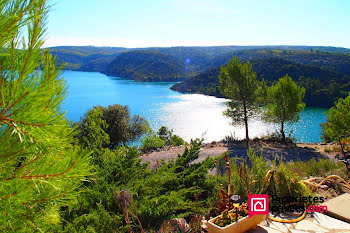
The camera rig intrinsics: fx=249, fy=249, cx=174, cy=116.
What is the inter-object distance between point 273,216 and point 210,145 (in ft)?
38.2

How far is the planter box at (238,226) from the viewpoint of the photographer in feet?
7.79

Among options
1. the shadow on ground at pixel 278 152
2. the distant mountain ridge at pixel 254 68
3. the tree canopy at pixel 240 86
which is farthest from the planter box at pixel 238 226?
the tree canopy at pixel 240 86

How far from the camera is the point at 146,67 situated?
10725 cm

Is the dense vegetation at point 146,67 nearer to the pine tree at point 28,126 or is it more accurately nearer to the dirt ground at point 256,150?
the dirt ground at point 256,150

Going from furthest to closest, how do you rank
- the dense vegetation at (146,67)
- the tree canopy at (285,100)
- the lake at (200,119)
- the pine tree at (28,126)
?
the dense vegetation at (146,67) → the lake at (200,119) → the tree canopy at (285,100) → the pine tree at (28,126)

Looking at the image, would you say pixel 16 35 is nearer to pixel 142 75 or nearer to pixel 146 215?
pixel 146 215

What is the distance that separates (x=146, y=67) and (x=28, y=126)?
109 metres

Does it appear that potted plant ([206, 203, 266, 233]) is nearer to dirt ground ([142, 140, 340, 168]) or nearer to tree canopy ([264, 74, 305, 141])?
dirt ground ([142, 140, 340, 168])

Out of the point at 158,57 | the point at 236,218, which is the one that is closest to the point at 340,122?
the point at 236,218

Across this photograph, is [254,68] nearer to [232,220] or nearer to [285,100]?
[285,100]

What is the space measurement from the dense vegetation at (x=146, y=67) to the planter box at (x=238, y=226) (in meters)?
96.2

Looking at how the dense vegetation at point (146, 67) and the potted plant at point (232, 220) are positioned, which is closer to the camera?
the potted plant at point (232, 220)

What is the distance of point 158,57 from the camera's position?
11225 cm

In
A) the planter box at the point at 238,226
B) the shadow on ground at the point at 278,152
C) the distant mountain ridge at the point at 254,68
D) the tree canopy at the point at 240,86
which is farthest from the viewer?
the distant mountain ridge at the point at 254,68
